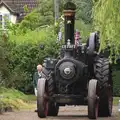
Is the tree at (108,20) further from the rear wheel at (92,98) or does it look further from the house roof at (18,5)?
the house roof at (18,5)

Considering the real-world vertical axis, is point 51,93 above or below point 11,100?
above

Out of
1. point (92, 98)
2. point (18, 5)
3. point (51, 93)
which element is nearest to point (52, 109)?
point (51, 93)

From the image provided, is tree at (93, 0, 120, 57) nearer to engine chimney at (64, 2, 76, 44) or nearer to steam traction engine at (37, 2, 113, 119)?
steam traction engine at (37, 2, 113, 119)

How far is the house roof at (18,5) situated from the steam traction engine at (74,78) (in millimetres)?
35626

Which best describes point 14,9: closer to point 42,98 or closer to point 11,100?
point 11,100

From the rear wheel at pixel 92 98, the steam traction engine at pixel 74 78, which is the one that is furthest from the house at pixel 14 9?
the rear wheel at pixel 92 98

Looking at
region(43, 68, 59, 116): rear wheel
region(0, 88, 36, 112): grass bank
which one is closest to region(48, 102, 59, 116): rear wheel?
region(43, 68, 59, 116): rear wheel

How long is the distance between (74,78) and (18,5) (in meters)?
38.3

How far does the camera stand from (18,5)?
175 feet

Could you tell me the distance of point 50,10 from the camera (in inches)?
1759

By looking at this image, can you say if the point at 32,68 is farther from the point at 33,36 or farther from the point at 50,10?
the point at 50,10

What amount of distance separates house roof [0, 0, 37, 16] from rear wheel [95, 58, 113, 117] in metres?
35.3

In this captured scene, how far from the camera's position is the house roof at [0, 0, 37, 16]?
170 ft

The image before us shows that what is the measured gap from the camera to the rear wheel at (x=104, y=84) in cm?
1622
